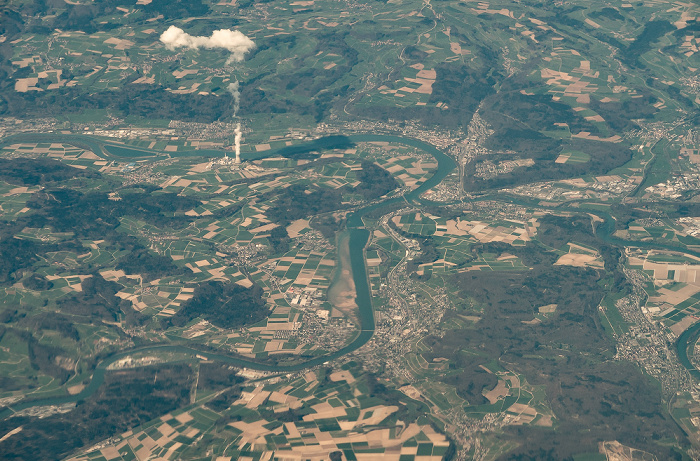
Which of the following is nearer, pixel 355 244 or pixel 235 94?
pixel 355 244

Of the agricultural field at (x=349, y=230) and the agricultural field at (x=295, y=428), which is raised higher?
the agricultural field at (x=295, y=428)

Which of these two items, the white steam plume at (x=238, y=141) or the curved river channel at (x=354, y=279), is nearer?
the curved river channel at (x=354, y=279)

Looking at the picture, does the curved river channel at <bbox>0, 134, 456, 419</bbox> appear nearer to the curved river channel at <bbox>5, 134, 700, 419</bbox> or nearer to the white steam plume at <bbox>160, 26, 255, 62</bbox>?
the curved river channel at <bbox>5, 134, 700, 419</bbox>

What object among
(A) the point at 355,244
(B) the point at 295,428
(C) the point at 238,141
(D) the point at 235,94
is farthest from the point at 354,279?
(D) the point at 235,94

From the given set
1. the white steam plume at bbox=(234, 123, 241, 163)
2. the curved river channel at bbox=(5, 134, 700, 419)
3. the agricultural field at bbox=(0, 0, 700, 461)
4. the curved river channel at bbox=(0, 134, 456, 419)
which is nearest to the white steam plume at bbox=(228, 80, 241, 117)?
the agricultural field at bbox=(0, 0, 700, 461)

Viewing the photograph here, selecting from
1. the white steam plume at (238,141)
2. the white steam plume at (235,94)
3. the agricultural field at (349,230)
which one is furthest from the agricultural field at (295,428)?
the white steam plume at (235,94)

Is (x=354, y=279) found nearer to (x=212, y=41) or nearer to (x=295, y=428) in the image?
(x=295, y=428)

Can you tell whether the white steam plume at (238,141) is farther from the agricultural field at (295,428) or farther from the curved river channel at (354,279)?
the agricultural field at (295,428)

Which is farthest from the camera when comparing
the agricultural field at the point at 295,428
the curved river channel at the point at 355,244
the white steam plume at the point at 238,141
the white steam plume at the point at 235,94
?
the white steam plume at the point at 235,94
